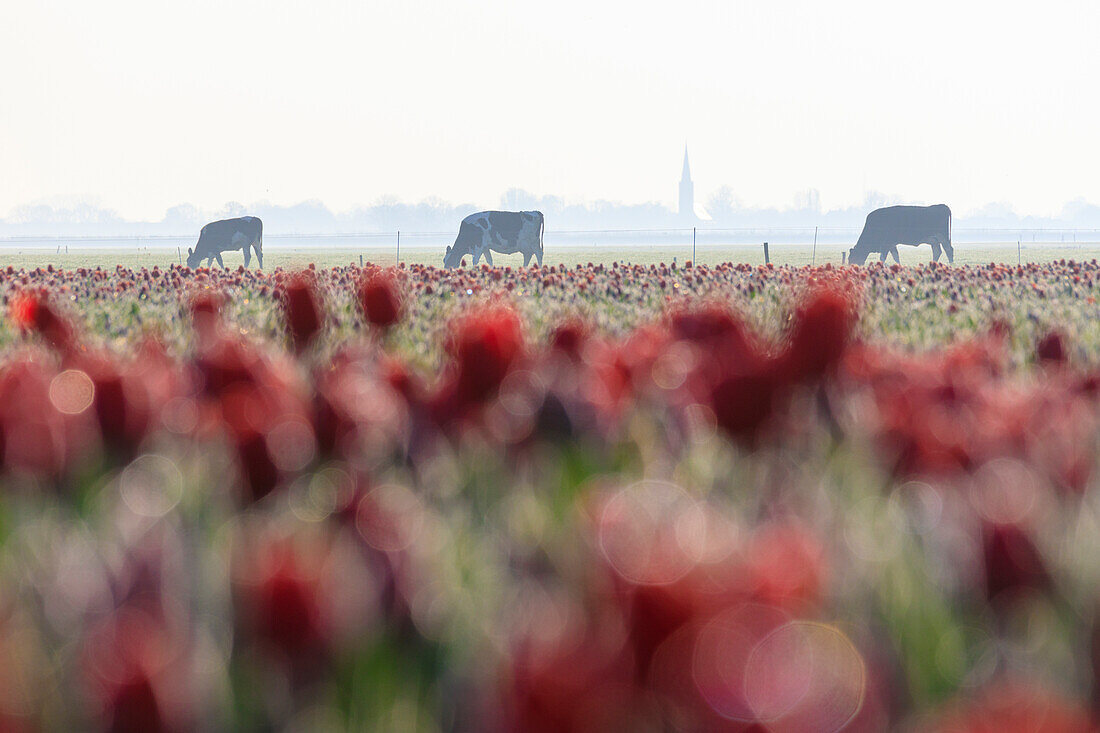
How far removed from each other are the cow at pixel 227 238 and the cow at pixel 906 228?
2364 cm

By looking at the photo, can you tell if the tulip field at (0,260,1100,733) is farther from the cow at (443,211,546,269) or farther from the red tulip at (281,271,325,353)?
the cow at (443,211,546,269)

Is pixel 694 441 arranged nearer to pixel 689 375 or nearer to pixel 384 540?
pixel 689 375

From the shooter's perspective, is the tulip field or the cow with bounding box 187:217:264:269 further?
the cow with bounding box 187:217:264:269

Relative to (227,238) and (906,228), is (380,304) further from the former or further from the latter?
(906,228)

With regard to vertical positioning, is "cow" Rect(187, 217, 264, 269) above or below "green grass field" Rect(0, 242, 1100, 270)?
above

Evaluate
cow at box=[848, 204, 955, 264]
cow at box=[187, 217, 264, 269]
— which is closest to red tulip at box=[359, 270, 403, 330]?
cow at box=[187, 217, 264, 269]

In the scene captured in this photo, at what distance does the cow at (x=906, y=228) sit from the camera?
4538cm

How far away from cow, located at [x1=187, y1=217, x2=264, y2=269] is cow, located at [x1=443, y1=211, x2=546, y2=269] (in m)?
8.12

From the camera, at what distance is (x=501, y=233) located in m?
41.7

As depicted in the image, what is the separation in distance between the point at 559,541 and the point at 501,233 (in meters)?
40.9

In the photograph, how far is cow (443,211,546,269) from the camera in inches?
1635

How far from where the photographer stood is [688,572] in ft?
2.43

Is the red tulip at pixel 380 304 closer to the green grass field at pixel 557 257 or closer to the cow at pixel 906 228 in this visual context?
the green grass field at pixel 557 257

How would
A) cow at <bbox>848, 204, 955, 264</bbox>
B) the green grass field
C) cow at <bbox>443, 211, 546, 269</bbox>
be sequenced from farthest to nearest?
the green grass field
cow at <bbox>848, 204, 955, 264</bbox>
cow at <bbox>443, 211, 546, 269</bbox>
